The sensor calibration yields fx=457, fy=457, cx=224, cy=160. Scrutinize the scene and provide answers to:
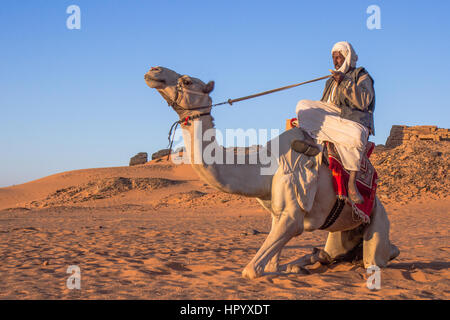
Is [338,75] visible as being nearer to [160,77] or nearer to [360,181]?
[360,181]

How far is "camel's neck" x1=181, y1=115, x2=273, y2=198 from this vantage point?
4.95 m

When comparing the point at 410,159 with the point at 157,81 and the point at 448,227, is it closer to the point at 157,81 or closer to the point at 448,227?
the point at 448,227

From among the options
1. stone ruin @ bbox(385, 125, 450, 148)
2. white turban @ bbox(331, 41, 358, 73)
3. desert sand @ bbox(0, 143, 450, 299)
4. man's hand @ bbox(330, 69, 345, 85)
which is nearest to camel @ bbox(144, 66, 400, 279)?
desert sand @ bbox(0, 143, 450, 299)

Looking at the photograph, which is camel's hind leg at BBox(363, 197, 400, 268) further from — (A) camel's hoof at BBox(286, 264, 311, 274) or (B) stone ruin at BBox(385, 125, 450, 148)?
(B) stone ruin at BBox(385, 125, 450, 148)

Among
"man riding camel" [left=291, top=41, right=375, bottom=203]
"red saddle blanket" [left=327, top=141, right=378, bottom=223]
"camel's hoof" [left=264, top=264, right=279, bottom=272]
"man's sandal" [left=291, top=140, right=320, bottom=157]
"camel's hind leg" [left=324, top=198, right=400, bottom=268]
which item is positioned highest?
"man riding camel" [left=291, top=41, right=375, bottom=203]

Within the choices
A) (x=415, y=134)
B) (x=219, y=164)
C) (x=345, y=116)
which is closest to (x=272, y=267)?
(x=219, y=164)

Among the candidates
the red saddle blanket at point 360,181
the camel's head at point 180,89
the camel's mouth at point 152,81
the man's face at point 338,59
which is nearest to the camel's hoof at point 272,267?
the red saddle blanket at point 360,181

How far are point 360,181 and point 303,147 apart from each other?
3.08 ft


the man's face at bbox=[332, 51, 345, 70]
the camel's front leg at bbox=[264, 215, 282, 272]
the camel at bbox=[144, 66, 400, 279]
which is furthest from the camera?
the man's face at bbox=[332, 51, 345, 70]

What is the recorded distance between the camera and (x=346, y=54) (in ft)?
19.6

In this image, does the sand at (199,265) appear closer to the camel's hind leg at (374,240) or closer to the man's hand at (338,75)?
the camel's hind leg at (374,240)

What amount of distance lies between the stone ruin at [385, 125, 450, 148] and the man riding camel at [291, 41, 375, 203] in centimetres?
2576

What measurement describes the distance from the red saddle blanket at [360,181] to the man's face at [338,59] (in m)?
1.12

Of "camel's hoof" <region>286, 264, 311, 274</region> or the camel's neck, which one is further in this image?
"camel's hoof" <region>286, 264, 311, 274</region>
